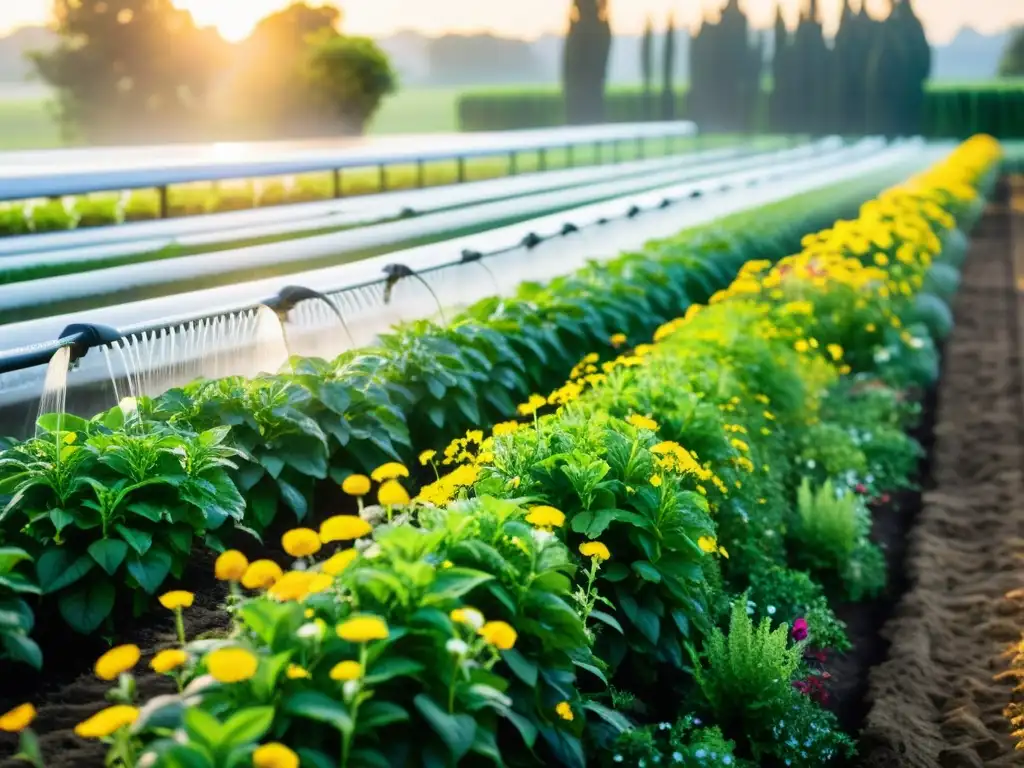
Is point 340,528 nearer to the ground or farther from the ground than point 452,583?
farther from the ground

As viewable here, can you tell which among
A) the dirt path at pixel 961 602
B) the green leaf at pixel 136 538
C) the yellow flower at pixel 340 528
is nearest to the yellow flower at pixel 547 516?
the yellow flower at pixel 340 528

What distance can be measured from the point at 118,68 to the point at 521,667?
32652 millimetres

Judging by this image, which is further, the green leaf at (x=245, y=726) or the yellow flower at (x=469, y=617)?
the yellow flower at (x=469, y=617)

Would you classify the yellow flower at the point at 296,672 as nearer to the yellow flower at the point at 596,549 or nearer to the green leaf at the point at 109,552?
the yellow flower at the point at 596,549

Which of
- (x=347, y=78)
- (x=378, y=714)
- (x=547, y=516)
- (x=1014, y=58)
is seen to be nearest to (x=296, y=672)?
(x=378, y=714)

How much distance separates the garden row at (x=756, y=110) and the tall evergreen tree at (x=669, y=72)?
108 cm

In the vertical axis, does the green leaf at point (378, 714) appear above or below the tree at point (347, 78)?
below

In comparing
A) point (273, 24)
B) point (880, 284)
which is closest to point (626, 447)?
point (880, 284)

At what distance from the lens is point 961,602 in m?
5.14

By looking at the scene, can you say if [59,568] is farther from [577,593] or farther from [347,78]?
[347,78]

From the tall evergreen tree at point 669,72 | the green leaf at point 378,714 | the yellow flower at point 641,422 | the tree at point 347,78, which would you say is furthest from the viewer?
the tall evergreen tree at point 669,72

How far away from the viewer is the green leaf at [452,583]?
97.3 inches

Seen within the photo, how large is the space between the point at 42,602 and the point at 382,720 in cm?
164

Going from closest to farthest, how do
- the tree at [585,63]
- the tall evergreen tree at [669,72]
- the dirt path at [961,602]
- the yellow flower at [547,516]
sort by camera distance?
1. the yellow flower at [547,516]
2. the dirt path at [961,602]
3. the tree at [585,63]
4. the tall evergreen tree at [669,72]
